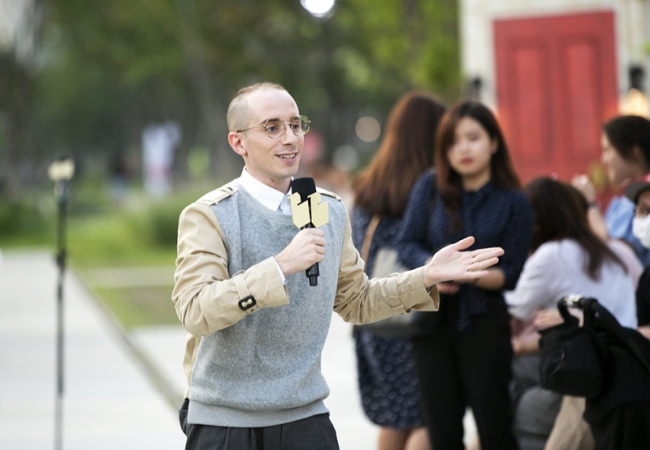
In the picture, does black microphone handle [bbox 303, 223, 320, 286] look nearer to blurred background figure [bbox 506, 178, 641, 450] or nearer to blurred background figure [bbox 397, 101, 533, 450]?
blurred background figure [bbox 397, 101, 533, 450]

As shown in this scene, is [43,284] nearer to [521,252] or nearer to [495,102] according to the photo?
[495,102]

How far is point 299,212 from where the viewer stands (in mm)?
3143

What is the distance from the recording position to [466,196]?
517 cm

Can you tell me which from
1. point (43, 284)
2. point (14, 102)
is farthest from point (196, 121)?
point (43, 284)

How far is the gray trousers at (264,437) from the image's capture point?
11.0 ft

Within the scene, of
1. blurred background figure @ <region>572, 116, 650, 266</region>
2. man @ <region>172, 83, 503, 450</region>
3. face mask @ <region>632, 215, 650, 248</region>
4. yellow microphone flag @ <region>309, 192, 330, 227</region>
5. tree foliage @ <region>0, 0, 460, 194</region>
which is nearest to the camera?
yellow microphone flag @ <region>309, 192, 330, 227</region>

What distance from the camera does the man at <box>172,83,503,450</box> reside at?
329cm

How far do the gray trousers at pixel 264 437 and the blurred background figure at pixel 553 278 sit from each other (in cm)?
203

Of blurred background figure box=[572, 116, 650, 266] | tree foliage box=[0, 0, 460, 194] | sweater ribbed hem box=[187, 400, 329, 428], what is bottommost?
sweater ribbed hem box=[187, 400, 329, 428]

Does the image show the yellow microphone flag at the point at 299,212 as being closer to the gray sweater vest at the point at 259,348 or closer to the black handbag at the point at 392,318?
the gray sweater vest at the point at 259,348

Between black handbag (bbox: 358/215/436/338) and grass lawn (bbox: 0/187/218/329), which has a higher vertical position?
grass lawn (bbox: 0/187/218/329)

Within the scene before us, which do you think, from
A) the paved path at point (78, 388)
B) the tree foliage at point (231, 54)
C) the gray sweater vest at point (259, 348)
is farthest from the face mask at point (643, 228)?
the tree foliage at point (231, 54)

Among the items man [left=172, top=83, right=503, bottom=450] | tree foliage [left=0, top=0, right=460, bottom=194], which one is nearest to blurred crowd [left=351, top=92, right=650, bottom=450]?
man [left=172, top=83, right=503, bottom=450]

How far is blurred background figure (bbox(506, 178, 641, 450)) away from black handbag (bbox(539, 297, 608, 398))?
539 mm
